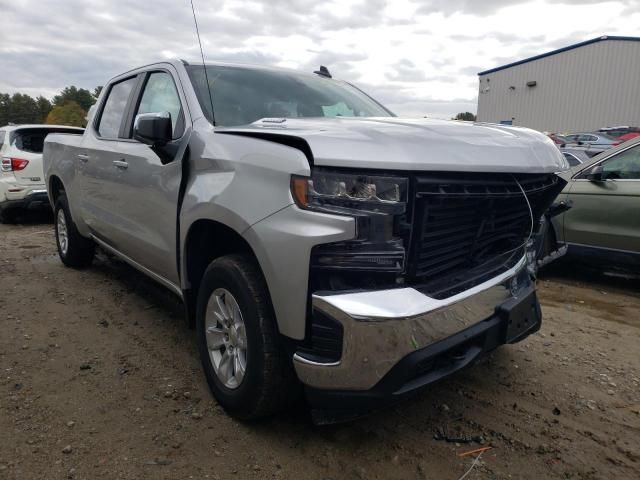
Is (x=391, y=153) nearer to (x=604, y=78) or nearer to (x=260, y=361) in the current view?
(x=260, y=361)

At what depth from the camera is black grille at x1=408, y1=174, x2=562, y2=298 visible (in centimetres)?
221

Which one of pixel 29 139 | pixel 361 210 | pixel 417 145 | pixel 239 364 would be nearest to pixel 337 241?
pixel 361 210

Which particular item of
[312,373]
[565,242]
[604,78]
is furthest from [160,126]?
[604,78]

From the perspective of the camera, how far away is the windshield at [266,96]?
3.19 meters

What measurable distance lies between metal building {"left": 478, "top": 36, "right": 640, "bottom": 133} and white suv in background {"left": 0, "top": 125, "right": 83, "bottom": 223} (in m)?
25.8

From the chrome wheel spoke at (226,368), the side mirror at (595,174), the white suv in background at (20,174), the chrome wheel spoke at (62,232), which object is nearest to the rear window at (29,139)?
the white suv in background at (20,174)

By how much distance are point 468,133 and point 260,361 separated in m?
1.42

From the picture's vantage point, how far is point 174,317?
4.29 m

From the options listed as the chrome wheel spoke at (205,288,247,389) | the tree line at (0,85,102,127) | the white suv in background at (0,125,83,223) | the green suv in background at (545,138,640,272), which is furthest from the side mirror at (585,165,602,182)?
the tree line at (0,85,102,127)

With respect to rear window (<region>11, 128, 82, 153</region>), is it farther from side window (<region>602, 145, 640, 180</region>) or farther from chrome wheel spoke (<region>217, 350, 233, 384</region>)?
side window (<region>602, 145, 640, 180</region>)

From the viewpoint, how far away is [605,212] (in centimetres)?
506

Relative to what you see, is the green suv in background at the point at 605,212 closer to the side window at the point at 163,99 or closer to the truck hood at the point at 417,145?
the truck hood at the point at 417,145

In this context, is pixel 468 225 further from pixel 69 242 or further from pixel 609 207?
pixel 69 242

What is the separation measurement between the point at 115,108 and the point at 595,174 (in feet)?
14.7
